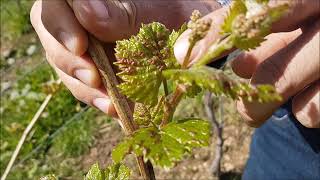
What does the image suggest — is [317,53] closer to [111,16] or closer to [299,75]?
[299,75]

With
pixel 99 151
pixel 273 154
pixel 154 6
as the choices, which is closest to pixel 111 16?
pixel 154 6

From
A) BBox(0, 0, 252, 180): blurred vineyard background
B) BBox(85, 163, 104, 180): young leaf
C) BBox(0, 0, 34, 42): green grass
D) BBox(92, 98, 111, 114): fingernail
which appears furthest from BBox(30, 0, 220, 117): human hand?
BBox(0, 0, 34, 42): green grass

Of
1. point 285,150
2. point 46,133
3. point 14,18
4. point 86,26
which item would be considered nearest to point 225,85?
point 86,26

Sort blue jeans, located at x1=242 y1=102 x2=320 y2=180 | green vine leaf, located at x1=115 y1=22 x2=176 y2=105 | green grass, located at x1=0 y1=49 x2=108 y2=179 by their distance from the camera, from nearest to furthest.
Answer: green vine leaf, located at x1=115 y1=22 x2=176 y2=105
blue jeans, located at x1=242 y1=102 x2=320 y2=180
green grass, located at x1=0 y1=49 x2=108 y2=179

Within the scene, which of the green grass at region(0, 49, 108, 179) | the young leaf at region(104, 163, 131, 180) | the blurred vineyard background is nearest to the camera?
the young leaf at region(104, 163, 131, 180)

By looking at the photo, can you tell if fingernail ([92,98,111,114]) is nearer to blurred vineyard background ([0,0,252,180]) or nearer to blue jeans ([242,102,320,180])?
blue jeans ([242,102,320,180])

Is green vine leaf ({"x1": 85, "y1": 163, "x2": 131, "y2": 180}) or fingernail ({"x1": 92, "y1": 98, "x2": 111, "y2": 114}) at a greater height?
green vine leaf ({"x1": 85, "y1": 163, "x2": 131, "y2": 180})

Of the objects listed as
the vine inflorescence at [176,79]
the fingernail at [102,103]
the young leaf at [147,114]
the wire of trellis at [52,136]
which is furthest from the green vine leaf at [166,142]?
the wire of trellis at [52,136]
